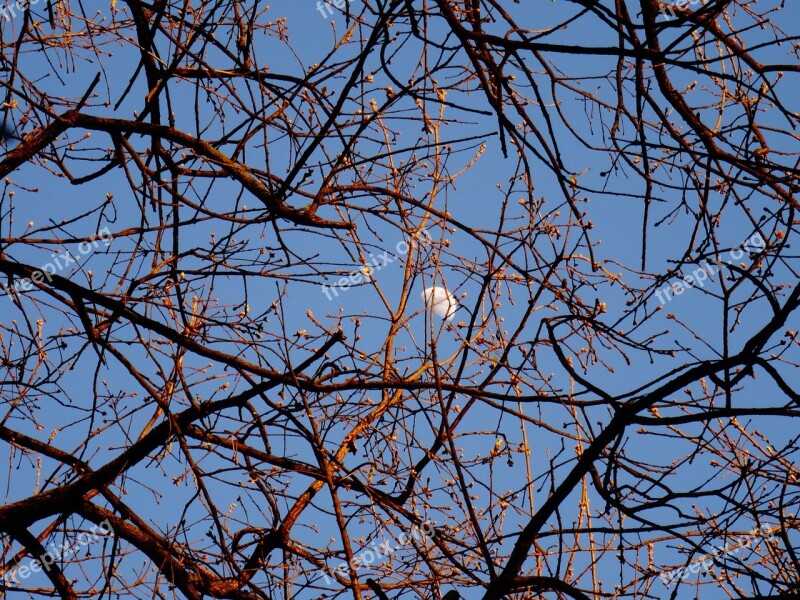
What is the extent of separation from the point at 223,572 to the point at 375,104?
2008mm

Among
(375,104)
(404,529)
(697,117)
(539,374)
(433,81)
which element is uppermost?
(375,104)

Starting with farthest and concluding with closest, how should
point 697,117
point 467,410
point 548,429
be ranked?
point 467,410 < point 548,429 < point 697,117

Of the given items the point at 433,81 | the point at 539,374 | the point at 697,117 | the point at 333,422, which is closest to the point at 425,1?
the point at 433,81

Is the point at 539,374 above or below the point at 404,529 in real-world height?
above

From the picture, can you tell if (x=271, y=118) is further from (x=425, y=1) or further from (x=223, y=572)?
(x=223, y=572)

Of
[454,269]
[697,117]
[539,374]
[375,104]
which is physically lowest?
[539,374]

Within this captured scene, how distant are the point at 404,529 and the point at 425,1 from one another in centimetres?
180

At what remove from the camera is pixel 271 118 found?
2.87 m

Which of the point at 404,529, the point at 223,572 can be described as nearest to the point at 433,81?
the point at 404,529

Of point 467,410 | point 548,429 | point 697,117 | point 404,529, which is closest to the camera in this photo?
point 697,117

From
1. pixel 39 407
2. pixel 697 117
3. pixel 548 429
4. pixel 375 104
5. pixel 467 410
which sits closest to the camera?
pixel 697 117

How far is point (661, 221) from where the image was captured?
2.91m

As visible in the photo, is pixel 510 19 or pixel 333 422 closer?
pixel 510 19

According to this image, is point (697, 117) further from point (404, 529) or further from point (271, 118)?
point (404, 529)
